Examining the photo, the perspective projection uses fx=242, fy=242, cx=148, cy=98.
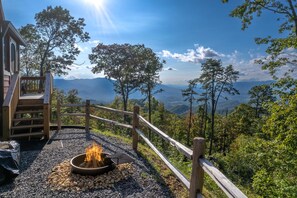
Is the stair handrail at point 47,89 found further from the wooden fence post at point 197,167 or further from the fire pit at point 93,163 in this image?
the wooden fence post at point 197,167

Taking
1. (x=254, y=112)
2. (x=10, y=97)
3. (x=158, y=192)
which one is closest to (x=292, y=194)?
(x=158, y=192)

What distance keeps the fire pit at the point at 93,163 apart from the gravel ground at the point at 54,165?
0.52 meters

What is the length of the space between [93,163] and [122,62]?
2045 cm

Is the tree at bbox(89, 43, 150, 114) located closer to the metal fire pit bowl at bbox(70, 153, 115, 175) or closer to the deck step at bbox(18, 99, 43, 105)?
the deck step at bbox(18, 99, 43, 105)

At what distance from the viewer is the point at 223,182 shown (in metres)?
2.45

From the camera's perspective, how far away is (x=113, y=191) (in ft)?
14.5

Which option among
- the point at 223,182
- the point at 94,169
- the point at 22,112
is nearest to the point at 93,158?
the point at 94,169

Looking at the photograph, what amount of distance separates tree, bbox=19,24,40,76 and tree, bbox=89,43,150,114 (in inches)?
212

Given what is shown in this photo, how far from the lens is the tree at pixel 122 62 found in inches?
970

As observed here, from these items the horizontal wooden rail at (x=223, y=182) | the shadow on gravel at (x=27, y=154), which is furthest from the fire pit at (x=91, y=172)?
the horizontal wooden rail at (x=223, y=182)

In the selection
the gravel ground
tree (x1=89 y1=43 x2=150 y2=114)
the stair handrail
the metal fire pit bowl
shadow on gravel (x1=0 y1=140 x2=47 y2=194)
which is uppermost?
tree (x1=89 y1=43 x2=150 y2=114)

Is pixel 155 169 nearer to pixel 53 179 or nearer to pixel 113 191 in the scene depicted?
pixel 113 191

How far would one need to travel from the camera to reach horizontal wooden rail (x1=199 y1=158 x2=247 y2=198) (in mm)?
2215

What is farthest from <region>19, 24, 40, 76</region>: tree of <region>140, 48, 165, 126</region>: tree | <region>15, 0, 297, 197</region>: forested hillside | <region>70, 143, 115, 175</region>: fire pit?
<region>70, 143, 115, 175</region>: fire pit
